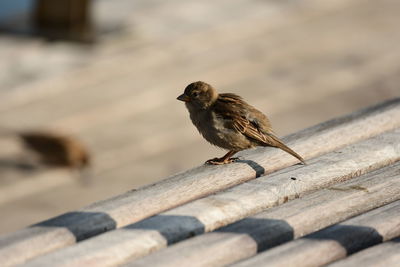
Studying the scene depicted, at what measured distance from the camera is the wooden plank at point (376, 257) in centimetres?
371

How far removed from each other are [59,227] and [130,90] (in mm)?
9023

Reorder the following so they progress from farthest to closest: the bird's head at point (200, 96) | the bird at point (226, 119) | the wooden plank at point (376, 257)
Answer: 1. the bird's head at point (200, 96)
2. the bird at point (226, 119)
3. the wooden plank at point (376, 257)

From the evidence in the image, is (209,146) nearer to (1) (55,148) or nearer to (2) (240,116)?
(1) (55,148)

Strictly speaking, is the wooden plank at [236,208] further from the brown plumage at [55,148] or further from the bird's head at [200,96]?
the brown plumage at [55,148]

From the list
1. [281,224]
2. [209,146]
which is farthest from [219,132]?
[209,146]

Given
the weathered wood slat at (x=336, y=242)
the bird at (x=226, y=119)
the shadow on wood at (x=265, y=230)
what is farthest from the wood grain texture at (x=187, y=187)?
the weathered wood slat at (x=336, y=242)

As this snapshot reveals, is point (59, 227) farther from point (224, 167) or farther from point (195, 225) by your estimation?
point (224, 167)

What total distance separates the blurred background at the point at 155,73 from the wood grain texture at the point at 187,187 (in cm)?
564

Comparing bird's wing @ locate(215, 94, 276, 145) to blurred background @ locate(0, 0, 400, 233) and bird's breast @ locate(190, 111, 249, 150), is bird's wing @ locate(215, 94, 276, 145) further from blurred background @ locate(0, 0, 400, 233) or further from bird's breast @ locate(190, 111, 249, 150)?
blurred background @ locate(0, 0, 400, 233)

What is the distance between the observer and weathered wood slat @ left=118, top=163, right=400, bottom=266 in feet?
12.3

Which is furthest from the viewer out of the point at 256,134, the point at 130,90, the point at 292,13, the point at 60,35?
the point at 292,13

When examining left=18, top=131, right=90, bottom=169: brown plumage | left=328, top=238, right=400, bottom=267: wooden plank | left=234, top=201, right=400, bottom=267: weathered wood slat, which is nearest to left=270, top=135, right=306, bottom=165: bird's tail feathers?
left=234, top=201, right=400, bottom=267: weathered wood slat

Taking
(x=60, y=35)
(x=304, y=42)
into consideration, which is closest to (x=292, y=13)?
(x=304, y=42)

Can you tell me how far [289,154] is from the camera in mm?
4918
